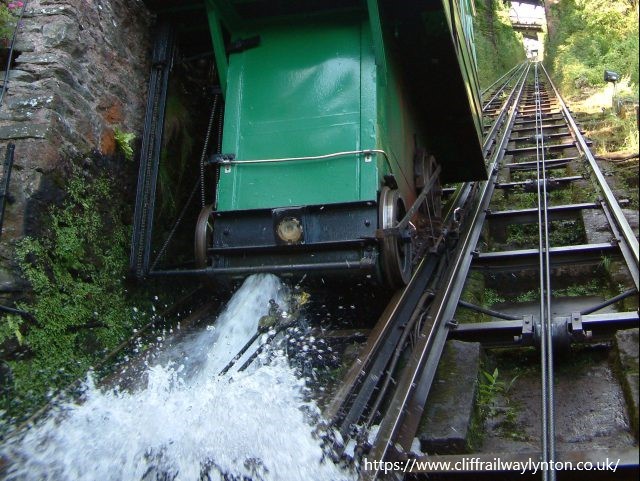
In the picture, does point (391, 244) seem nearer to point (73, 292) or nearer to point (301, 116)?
point (301, 116)

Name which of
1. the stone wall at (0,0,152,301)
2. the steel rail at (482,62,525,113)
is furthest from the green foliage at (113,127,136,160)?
the steel rail at (482,62,525,113)

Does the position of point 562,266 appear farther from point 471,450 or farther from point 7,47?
point 7,47

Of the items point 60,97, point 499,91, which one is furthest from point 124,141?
point 499,91

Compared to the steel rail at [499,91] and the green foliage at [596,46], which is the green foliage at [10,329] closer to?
the green foliage at [596,46]

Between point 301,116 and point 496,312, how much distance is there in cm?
178

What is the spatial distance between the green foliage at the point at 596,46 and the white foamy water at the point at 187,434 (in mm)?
8189

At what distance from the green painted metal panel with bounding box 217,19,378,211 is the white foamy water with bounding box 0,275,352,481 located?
1178mm

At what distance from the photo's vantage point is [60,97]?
351 centimetres

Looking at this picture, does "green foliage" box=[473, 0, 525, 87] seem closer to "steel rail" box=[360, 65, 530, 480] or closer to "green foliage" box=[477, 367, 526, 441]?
"steel rail" box=[360, 65, 530, 480]

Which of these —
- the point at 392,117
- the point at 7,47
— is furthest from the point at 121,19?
the point at 392,117

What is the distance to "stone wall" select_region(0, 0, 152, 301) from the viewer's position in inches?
128

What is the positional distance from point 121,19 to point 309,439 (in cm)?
327

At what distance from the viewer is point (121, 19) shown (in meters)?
4.25

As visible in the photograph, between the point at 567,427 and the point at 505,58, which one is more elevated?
the point at 505,58
